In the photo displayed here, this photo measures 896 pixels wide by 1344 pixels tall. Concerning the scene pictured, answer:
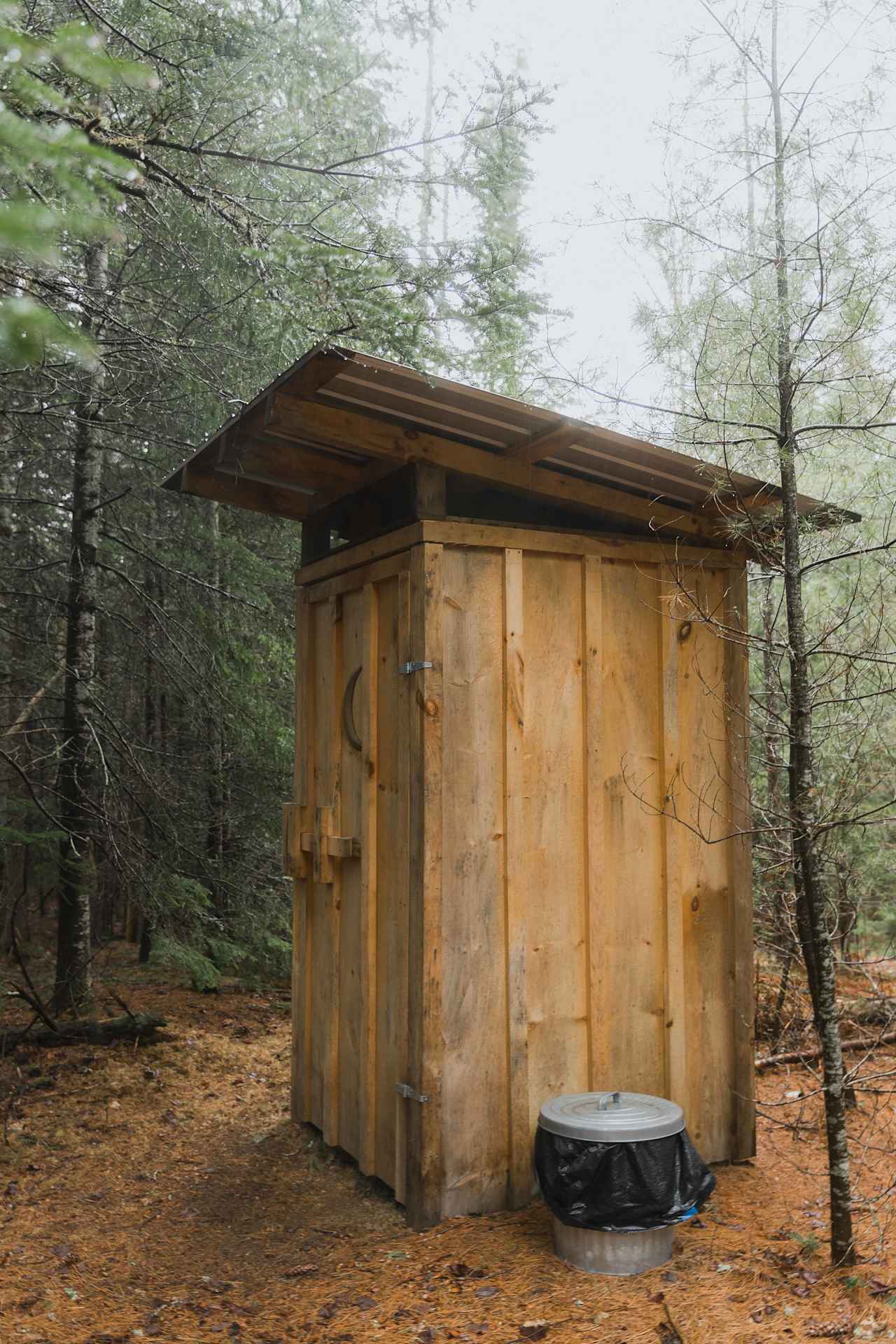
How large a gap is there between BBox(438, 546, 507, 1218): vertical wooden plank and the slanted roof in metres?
0.44

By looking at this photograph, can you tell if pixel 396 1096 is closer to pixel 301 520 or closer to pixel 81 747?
pixel 301 520

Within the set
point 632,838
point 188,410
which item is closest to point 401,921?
point 632,838

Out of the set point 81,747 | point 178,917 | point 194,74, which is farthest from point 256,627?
point 194,74

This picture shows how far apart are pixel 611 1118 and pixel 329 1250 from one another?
3.87ft

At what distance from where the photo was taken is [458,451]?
4.07 metres

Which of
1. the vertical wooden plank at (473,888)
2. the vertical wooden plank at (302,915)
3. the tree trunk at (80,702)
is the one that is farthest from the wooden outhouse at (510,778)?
the tree trunk at (80,702)

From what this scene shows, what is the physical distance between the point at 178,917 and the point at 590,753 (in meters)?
3.33

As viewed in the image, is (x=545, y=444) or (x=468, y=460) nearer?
(x=545, y=444)

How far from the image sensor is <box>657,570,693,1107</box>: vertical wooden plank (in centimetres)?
433

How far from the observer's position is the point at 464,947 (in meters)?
3.93

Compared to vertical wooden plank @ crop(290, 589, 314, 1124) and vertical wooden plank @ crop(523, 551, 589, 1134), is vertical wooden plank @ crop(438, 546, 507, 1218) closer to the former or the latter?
vertical wooden plank @ crop(523, 551, 589, 1134)

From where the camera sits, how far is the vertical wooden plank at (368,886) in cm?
423

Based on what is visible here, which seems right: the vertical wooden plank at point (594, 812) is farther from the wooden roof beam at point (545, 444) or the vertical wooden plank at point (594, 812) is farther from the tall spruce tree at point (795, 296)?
the tall spruce tree at point (795, 296)

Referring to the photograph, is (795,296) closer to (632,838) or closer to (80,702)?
(632,838)
